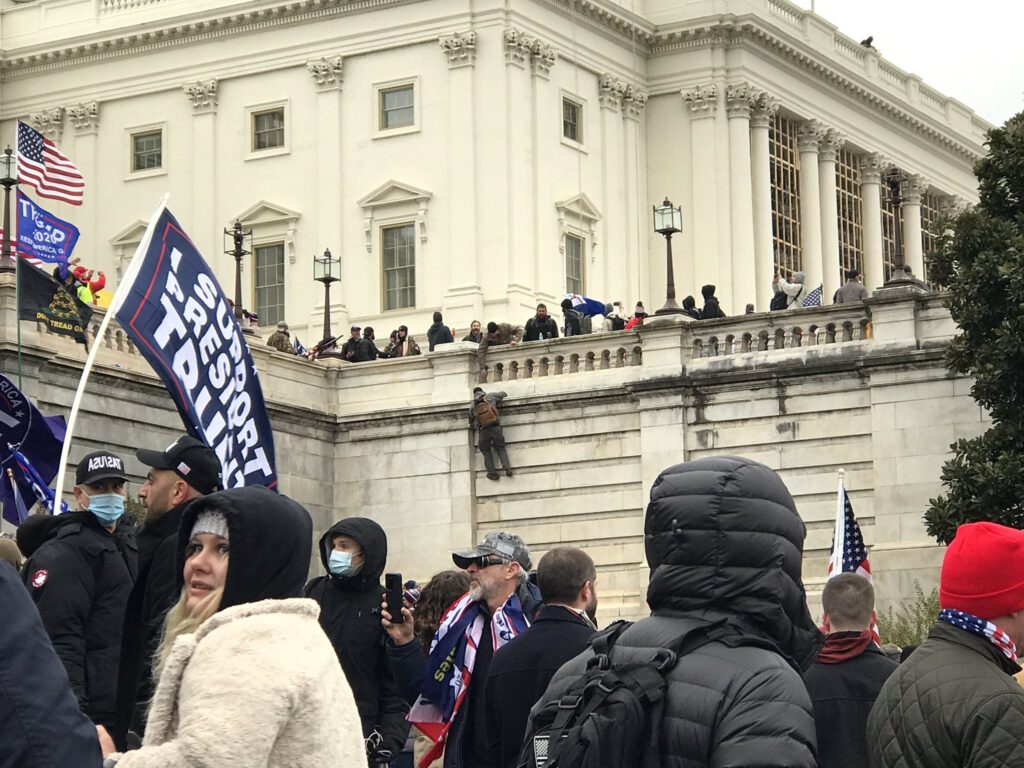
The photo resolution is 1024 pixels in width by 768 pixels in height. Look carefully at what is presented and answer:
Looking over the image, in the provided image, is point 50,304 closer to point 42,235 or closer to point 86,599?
point 42,235

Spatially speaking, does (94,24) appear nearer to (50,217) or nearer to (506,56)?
(506,56)

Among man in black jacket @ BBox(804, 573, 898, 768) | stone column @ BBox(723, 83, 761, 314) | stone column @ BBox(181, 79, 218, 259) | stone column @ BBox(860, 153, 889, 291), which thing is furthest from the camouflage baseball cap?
stone column @ BBox(860, 153, 889, 291)

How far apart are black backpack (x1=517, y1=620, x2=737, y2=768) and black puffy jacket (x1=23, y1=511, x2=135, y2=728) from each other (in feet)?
15.5

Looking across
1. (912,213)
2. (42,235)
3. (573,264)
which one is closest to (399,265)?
(573,264)

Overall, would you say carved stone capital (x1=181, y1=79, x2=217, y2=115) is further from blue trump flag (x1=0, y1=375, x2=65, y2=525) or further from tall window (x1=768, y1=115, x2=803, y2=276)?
blue trump flag (x1=0, y1=375, x2=65, y2=525)

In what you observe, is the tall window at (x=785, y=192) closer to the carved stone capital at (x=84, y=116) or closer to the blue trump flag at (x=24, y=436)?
the carved stone capital at (x=84, y=116)

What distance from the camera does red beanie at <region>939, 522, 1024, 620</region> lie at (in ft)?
22.0

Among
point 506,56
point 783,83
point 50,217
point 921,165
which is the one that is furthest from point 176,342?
point 921,165

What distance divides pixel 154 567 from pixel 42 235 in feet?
81.5

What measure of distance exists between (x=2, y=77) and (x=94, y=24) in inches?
135

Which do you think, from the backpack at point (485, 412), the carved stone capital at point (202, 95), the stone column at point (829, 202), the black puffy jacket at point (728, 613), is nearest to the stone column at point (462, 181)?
the carved stone capital at point (202, 95)

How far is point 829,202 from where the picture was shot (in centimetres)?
6456

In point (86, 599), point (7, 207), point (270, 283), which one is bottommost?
point (86, 599)

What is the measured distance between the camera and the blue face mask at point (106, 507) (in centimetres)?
1094
